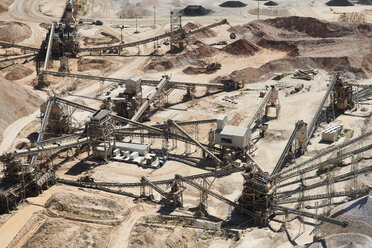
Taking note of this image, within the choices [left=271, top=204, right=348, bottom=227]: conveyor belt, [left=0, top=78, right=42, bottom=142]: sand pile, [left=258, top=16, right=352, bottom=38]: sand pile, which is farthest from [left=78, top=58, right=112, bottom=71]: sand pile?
[left=271, top=204, right=348, bottom=227]: conveyor belt

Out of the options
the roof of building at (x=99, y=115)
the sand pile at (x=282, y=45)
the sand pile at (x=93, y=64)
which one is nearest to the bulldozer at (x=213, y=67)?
the sand pile at (x=282, y=45)

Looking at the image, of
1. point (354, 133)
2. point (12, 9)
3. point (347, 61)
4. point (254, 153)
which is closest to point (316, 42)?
point (347, 61)

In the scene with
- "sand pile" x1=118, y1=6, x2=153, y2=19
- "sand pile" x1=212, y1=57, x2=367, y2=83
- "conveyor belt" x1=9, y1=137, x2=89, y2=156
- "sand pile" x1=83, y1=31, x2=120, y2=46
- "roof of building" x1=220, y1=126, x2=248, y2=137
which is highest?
"sand pile" x1=118, y1=6, x2=153, y2=19

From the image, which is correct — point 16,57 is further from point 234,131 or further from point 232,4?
point 232,4

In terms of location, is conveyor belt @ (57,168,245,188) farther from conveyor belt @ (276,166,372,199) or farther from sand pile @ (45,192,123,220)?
conveyor belt @ (276,166,372,199)

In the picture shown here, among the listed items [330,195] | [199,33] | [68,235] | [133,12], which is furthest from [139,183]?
[133,12]

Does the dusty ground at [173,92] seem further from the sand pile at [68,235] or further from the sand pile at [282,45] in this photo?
the sand pile at [282,45]
